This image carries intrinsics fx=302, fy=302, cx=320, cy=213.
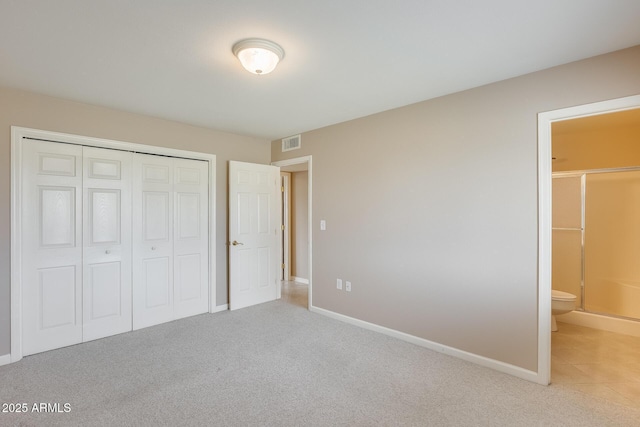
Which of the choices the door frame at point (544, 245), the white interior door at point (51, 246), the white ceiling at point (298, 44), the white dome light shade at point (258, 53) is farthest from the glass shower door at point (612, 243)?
the white interior door at point (51, 246)

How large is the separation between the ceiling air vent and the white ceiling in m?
1.28

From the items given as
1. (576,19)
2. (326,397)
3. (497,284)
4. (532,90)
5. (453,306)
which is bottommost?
(326,397)

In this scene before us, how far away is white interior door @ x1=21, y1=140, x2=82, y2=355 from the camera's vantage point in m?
2.78

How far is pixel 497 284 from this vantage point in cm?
257

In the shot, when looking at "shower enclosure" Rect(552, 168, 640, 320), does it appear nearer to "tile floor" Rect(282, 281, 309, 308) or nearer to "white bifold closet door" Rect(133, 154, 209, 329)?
"tile floor" Rect(282, 281, 309, 308)

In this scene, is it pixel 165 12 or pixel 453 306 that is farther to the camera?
pixel 453 306

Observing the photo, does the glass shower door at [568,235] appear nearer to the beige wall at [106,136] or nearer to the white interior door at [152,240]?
the beige wall at [106,136]

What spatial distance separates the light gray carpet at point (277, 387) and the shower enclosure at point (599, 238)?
2.22m

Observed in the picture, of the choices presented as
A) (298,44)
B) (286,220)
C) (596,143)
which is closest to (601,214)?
(596,143)

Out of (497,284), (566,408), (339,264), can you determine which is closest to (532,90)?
(497,284)

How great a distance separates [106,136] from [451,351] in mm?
4089

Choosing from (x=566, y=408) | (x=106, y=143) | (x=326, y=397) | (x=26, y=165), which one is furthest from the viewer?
(x=106, y=143)

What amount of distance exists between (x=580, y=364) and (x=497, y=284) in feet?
3.38

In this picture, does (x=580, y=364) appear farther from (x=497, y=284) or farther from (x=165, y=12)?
(x=165, y=12)
